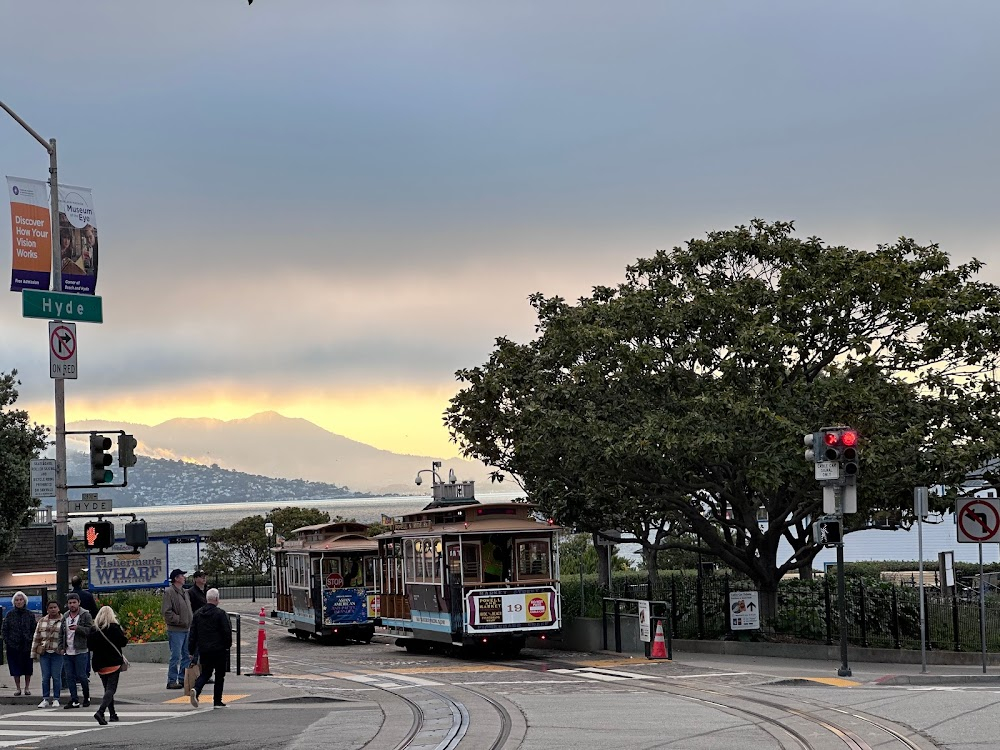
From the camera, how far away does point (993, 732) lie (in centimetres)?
1362

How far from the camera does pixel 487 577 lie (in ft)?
92.9

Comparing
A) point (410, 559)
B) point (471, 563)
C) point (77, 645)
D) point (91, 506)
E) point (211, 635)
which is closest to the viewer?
point (211, 635)

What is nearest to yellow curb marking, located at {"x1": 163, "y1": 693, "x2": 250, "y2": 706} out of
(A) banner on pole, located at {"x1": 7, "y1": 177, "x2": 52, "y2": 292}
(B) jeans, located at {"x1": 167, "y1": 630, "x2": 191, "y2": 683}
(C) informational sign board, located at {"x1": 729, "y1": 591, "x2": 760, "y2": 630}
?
(B) jeans, located at {"x1": 167, "y1": 630, "x2": 191, "y2": 683}

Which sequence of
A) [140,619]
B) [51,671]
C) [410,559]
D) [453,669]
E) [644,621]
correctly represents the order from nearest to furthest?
[51,671] → [453,669] → [644,621] → [140,619] → [410,559]

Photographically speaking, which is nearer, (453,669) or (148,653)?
(453,669)

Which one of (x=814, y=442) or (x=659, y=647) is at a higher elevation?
(x=814, y=442)

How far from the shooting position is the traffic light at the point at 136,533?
22297mm

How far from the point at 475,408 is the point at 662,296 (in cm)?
570

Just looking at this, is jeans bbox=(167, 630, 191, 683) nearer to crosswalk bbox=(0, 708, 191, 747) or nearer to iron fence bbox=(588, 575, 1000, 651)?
crosswalk bbox=(0, 708, 191, 747)

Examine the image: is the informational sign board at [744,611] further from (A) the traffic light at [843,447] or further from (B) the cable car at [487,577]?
(A) the traffic light at [843,447]

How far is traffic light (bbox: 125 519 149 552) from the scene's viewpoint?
22297 millimetres

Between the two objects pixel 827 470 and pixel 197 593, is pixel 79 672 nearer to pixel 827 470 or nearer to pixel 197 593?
pixel 197 593

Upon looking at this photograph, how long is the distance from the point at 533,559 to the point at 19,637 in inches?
444

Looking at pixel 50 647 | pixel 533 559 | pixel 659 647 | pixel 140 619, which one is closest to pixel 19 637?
pixel 50 647
